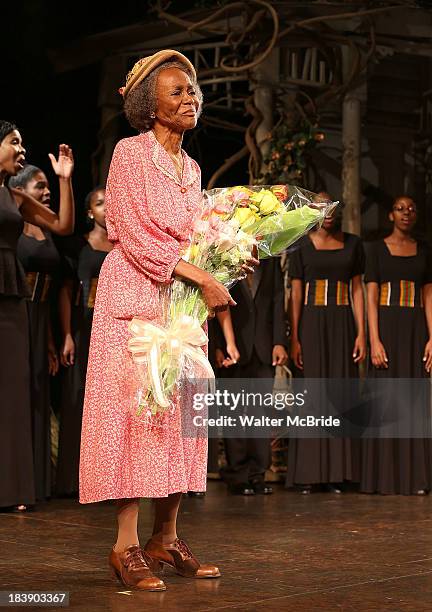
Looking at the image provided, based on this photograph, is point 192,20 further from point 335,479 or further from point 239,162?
point 335,479

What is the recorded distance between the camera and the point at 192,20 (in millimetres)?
7270

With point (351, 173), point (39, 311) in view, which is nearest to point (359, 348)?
point (351, 173)

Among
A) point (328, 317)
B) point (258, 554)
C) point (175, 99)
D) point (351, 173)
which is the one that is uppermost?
point (351, 173)

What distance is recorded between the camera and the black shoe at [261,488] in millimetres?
5965

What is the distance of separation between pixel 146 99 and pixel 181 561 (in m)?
1.31

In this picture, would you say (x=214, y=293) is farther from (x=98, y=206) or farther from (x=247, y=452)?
(x=247, y=452)

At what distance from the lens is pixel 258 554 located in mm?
3877

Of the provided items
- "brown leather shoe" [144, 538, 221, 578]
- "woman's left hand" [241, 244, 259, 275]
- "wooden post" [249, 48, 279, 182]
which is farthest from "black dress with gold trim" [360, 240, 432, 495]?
"woman's left hand" [241, 244, 259, 275]

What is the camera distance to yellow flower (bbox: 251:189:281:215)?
3.29 meters

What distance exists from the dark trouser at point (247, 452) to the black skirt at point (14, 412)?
4.17 ft

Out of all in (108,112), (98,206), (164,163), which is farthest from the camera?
(108,112)

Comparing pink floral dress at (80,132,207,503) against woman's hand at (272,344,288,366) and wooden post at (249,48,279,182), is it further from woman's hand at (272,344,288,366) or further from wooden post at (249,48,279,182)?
wooden post at (249,48,279,182)

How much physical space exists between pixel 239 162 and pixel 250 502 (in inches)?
124

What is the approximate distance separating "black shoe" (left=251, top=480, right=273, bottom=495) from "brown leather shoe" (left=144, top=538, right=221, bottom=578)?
2.57 m
